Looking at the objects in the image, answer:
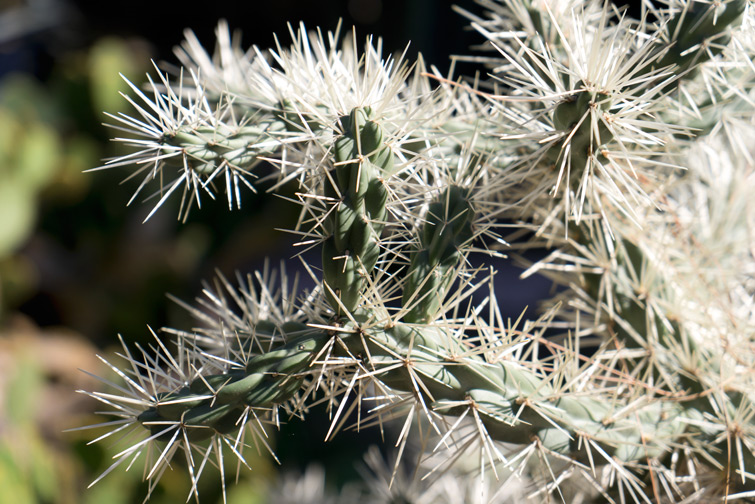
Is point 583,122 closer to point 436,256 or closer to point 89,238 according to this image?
point 436,256

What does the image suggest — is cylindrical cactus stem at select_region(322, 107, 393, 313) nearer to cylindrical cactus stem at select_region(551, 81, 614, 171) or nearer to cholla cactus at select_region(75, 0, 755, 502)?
cholla cactus at select_region(75, 0, 755, 502)

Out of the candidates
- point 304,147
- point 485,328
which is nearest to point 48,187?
point 304,147

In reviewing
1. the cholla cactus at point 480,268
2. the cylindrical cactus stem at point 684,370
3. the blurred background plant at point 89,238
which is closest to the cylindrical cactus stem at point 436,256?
the cholla cactus at point 480,268

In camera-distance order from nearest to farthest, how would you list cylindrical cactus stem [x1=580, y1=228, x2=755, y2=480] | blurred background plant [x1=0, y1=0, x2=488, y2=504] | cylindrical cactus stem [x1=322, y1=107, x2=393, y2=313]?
cylindrical cactus stem [x1=322, y1=107, x2=393, y2=313] < cylindrical cactus stem [x1=580, y1=228, x2=755, y2=480] < blurred background plant [x1=0, y1=0, x2=488, y2=504]

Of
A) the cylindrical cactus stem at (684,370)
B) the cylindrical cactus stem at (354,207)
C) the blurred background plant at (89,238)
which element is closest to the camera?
the cylindrical cactus stem at (354,207)

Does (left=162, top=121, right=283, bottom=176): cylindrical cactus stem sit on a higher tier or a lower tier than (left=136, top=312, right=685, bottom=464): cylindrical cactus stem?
higher

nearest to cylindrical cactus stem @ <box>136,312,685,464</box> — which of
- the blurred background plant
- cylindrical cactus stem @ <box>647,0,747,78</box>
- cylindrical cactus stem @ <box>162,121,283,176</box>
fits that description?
cylindrical cactus stem @ <box>162,121,283,176</box>

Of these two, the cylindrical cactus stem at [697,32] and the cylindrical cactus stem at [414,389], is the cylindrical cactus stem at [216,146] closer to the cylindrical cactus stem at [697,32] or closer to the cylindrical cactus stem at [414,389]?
the cylindrical cactus stem at [414,389]
